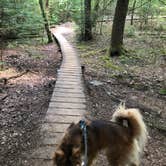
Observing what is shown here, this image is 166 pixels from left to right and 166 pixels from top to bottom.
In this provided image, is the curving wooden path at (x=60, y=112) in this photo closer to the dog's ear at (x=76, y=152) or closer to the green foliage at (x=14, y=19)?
the dog's ear at (x=76, y=152)

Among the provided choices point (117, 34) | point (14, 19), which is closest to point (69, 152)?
point (14, 19)

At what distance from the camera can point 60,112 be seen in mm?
5418

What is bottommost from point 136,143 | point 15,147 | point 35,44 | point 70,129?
point 35,44

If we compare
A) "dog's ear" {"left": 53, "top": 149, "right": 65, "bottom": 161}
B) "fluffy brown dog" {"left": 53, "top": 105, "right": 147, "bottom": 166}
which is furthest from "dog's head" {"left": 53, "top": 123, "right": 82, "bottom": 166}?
"fluffy brown dog" {"left": 53, "top": 105, "right": 147, "bottom": 166}

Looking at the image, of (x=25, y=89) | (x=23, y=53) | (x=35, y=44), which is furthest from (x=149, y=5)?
(x=25, y=89)

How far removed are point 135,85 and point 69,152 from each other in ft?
20.4

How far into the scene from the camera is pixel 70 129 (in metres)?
2.86

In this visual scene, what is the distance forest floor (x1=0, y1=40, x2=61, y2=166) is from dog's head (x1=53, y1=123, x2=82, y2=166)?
155 cm

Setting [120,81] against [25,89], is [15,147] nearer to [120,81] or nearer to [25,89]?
[25,89]

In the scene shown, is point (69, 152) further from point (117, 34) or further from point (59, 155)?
point (117, 34)

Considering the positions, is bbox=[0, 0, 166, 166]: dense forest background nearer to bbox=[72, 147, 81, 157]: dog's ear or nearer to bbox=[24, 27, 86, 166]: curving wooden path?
bbox=[24, 27, 86, 166]: curving wooden path

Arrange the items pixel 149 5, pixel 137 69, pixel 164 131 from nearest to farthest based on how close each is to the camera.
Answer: pixel 164 131, pixel 137 69, pixel 149 5

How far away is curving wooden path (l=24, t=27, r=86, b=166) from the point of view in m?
3.97

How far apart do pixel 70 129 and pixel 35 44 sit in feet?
52.3
